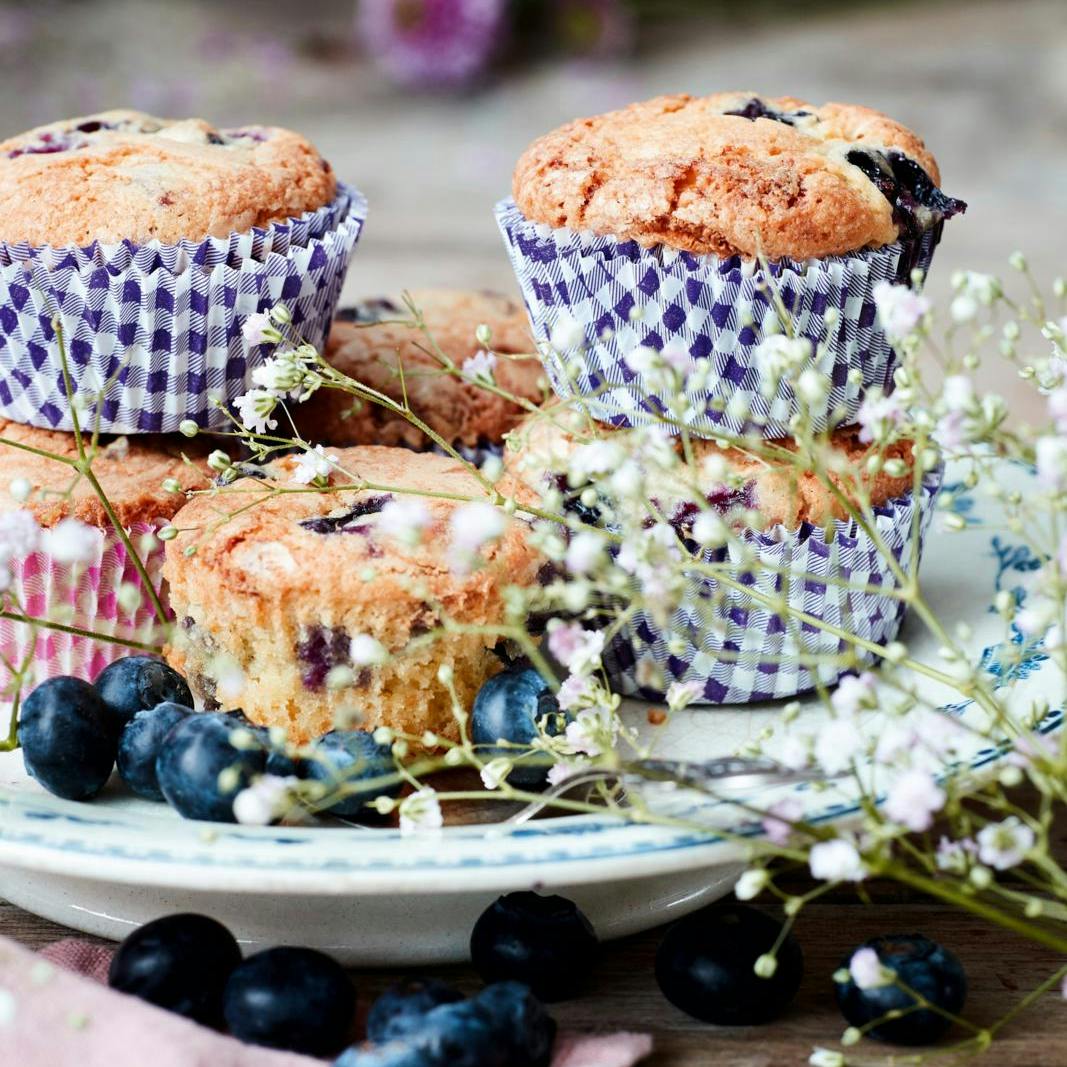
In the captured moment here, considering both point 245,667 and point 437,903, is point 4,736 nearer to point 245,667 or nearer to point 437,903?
point 245,667

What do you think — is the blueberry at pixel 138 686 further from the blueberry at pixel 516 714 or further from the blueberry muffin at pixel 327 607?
the blueberry at pixel 516 714

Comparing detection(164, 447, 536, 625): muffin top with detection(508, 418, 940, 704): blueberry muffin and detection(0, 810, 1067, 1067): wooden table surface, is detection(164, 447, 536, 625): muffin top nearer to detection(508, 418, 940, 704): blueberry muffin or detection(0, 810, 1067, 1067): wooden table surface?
detection(508, 418, 940, 704): blueberry muffin

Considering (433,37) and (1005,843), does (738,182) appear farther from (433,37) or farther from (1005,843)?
(433,37)

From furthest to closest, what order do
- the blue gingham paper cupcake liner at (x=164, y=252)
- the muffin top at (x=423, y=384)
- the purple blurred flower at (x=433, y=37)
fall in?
the purple blurred flower at (x=433, y=37) → the muffin top at (x=423, y=384) → the blue gingham paper cupcake liner at (x=164, y=252)

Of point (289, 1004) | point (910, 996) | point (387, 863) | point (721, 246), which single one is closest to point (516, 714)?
point (387, 863)

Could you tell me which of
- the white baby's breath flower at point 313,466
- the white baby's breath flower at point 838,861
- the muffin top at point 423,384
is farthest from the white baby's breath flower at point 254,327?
the white baby's breath flower at point 838,861

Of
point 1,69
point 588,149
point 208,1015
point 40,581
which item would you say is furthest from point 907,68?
point 208,1015
